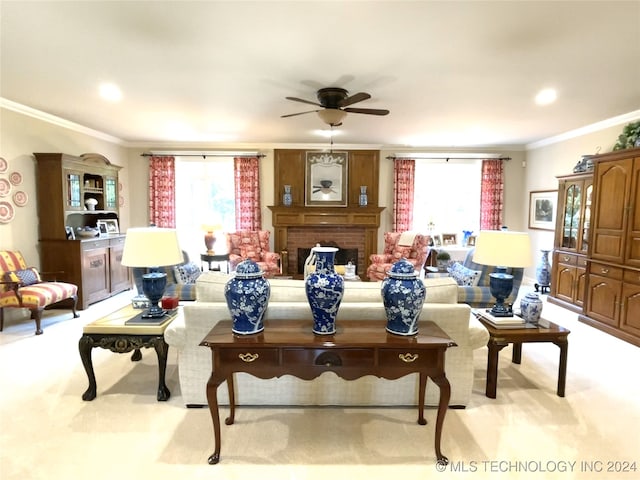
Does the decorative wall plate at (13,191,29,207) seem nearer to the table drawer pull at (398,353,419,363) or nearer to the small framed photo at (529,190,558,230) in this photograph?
the table drawer pull at (398,353,419,363)

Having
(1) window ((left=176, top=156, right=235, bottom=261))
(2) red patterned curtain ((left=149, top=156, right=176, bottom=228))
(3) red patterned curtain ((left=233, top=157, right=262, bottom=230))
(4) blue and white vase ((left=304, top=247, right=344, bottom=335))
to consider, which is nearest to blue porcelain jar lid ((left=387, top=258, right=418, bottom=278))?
(4) blue and white vase ((left=304, top=247, right=344, bottom=335))

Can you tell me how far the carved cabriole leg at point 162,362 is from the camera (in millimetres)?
2486

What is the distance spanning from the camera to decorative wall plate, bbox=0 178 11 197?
4.10 m

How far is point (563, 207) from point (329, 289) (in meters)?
4.96

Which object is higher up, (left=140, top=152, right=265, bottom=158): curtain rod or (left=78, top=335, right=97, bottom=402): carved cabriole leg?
(left=140, top=152, right=265, bottom=158): curtain rod

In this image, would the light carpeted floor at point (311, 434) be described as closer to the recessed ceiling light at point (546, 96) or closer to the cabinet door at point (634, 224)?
the cabinet door at point (634, 224)

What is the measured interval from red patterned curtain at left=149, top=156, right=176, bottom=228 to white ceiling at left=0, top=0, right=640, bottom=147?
6.13 feet

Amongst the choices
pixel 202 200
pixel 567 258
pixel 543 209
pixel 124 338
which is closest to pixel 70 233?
pixel 202 200

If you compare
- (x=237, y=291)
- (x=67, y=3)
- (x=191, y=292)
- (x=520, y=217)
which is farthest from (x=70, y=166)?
(x=520, y=217)

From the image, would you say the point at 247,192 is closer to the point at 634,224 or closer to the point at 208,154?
the point at 208,154

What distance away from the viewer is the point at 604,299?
4109mm

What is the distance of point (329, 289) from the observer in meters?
1.93

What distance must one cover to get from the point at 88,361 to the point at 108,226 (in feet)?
12.7

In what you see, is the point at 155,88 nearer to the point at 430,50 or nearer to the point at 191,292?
the point at 191,292
